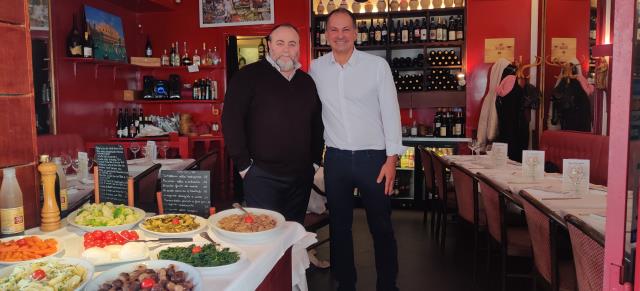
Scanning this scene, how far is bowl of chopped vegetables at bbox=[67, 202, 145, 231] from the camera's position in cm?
192

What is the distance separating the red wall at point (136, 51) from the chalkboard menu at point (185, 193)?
4063 millimetres

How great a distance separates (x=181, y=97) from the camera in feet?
23.8

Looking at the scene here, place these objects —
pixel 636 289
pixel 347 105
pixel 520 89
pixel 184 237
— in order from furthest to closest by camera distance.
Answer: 1. pixel 520 89
2. pixel 347 105
3. pixel 184 237
4. pixel 636 289

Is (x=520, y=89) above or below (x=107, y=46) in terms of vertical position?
below

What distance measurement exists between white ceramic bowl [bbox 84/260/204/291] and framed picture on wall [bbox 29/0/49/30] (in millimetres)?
4511

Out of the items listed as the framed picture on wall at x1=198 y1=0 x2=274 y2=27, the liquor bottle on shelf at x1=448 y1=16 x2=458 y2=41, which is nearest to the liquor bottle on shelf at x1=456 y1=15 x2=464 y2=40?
the liquor bottle on shelf at x1=448 y1=16 x2=458 y2=41

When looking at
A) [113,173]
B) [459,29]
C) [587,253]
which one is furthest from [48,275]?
[459,29]

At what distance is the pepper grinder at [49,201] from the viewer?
1.96 metres

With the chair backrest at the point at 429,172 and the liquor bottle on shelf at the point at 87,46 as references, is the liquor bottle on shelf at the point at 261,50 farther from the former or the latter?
the chair backrest at the point at 429,172

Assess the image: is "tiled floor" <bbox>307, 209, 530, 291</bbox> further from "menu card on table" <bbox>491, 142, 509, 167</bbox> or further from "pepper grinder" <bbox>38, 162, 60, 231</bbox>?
"pepper grinder" <bbox>38, 162, 60, 231</bbox>

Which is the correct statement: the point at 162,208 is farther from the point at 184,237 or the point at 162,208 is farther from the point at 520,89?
the point at 520,89

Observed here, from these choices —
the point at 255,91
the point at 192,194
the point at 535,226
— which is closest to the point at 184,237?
the point at 192,194

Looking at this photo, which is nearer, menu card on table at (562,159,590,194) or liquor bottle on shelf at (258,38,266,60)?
menu card on table at (562,159,590,194)

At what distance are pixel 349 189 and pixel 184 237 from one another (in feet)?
4.70
